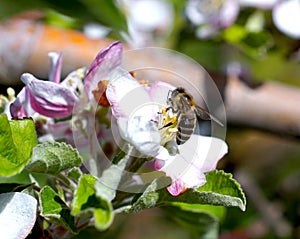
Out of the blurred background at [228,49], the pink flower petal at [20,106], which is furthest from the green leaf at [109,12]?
the pink flower petal at [20,106]

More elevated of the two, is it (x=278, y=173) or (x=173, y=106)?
(x=173, y=106)

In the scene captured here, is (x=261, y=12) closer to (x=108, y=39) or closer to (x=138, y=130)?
(x=108, y=39)

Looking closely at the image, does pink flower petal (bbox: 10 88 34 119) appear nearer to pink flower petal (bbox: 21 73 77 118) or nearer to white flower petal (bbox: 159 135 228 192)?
pink flower petal (bbox: 21 73 77 118)

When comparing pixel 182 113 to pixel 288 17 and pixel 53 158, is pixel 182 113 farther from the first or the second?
pixel 288 17

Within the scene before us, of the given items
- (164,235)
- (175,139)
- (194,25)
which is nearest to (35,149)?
(175,139)

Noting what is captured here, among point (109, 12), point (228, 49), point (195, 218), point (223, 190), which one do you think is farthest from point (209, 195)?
point (228, 49)

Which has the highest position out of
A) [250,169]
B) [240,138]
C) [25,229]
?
[25,229]
